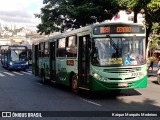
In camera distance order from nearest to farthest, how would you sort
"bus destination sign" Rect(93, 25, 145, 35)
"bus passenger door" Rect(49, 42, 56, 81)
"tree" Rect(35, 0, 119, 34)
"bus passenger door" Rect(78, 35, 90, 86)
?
"bus destination sign" Rect(93, 25, 145, 35), "bus passenger door" Rect(78, 35, 90, 86), "bus passenger door" Rect(49, 42, 56, 81), "tree" Rect(35, 0, 119, 34)

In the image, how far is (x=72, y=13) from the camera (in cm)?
3378

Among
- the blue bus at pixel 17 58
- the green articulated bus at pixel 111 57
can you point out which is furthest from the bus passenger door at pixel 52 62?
the blue bus at pixel 17 58

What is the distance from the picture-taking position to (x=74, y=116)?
10.7m

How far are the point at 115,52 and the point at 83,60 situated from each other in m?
1.68

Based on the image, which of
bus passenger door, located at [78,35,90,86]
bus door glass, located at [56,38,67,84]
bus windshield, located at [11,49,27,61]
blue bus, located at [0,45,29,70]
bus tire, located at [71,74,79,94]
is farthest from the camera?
bus windshield, located at [11,49,27,61]

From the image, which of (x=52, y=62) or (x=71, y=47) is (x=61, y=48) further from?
(x=52, y=62)

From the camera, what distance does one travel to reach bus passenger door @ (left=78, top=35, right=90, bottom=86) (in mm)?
14656

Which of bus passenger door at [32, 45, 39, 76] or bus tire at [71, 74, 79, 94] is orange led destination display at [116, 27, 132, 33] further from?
bus passenger door at [32, 45, 39, 76]

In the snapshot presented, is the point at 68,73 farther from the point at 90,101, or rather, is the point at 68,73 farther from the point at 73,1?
the point at 73,1

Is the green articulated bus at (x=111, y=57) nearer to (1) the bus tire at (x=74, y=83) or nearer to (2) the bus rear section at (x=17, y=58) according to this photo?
(1) the bus tire at (x=74, y=83)

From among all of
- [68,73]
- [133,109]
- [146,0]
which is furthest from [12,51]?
[133,109]

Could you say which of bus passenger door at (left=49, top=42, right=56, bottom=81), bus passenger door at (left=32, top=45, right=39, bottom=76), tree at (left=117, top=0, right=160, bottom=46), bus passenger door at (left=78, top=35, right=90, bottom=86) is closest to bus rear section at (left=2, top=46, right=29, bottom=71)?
bus passenger door at (left=32, top=45, right=39, bottom=76)

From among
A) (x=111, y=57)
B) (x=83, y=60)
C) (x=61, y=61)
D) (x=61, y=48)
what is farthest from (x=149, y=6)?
(x=111, y=57)

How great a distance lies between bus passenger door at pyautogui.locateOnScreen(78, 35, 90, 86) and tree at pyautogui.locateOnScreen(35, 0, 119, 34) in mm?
14566
